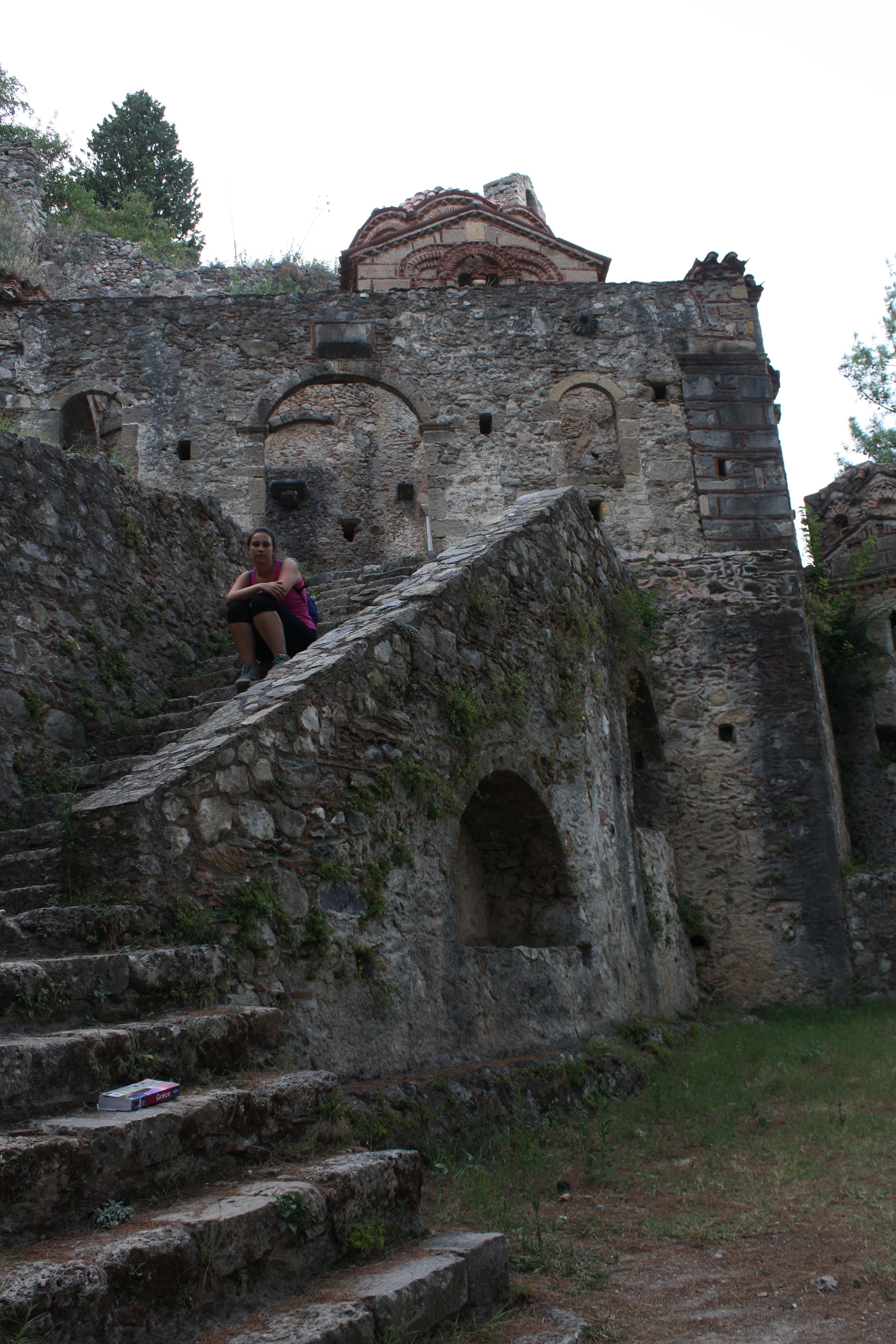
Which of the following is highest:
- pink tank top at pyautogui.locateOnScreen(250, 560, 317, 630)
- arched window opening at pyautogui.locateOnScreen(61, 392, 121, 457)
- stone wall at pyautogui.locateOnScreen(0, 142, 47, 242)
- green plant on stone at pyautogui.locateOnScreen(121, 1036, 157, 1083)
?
stone wall at pyautogui.locateOnScreen(0, 142, 47, 242)

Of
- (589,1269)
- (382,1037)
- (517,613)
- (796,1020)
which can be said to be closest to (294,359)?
(517,613)

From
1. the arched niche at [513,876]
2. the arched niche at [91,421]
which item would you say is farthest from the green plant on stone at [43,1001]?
the arched niche at [91,421]

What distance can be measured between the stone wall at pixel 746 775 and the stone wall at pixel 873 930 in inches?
6.8

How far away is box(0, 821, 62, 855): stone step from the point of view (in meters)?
4.39

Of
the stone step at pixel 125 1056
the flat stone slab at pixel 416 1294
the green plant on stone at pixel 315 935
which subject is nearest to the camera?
the flat stone slab at pixel 416 1294

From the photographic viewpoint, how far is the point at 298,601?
20.1 feet

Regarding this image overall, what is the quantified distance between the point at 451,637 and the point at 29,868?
2.36 metres

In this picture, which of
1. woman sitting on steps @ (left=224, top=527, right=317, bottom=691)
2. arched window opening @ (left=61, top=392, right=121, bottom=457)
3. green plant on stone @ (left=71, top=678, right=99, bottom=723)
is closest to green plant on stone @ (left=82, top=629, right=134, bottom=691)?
green plant on stone @ (left=71, top=678, right=99, bottom=723)

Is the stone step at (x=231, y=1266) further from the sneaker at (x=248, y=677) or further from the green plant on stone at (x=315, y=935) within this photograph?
the sneaker at (x=248, y=677)

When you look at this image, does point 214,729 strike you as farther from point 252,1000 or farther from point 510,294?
point 510,294

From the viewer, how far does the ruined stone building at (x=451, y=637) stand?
427 centimetres

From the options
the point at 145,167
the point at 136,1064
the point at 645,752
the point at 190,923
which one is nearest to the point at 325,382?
the point at 645,752

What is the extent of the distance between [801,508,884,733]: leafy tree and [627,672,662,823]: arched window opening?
2756 mm

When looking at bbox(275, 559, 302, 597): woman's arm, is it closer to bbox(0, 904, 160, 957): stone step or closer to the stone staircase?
the stone staircase
